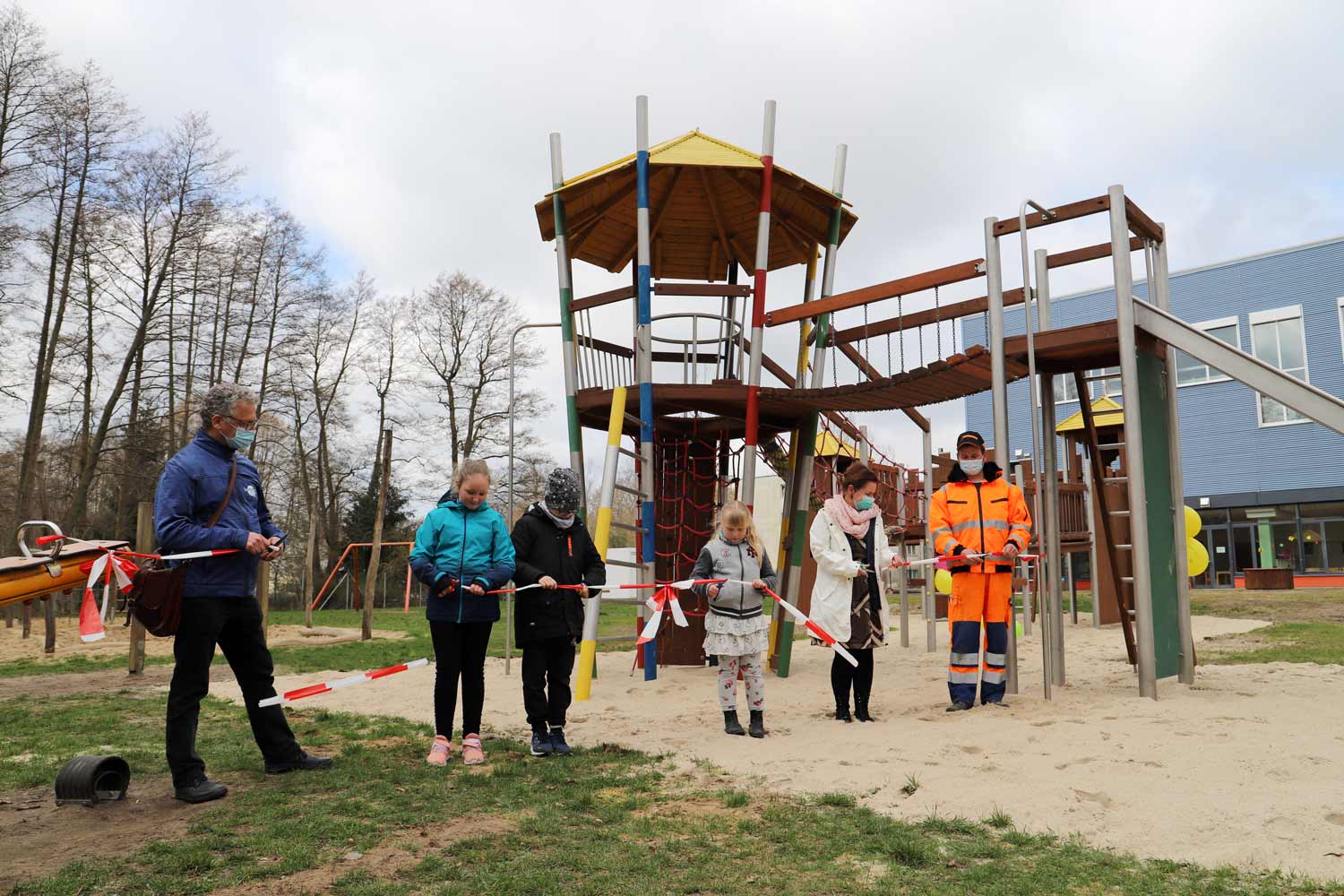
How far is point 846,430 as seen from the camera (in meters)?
11.1

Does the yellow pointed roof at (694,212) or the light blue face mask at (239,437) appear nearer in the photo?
the light blue face mask at (239,437)

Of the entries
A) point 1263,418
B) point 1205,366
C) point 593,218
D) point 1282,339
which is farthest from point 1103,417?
point 1263,418

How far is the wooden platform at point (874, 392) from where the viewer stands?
745cm

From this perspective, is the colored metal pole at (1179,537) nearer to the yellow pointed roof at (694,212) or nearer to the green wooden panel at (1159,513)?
the green wooden panel at (1159,513)

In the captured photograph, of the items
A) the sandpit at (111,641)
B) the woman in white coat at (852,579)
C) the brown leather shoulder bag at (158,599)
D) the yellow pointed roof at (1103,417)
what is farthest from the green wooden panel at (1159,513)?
the sandpit at (111,641)

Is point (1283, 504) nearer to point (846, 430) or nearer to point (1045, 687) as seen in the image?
point (846, 430)

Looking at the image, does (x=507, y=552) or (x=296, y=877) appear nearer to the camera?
(x=296, y=877)

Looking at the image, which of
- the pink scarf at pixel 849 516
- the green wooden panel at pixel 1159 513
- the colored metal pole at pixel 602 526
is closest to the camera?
the pink scarf at pixel 849 516

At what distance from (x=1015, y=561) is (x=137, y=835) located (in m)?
5.38

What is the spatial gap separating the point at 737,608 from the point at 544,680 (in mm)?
1309

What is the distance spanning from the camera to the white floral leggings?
21.0 ft

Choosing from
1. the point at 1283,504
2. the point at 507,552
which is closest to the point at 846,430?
the point at 507,552

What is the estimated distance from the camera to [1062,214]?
7.52 m

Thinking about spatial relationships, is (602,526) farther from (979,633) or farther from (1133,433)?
(1133,433)
